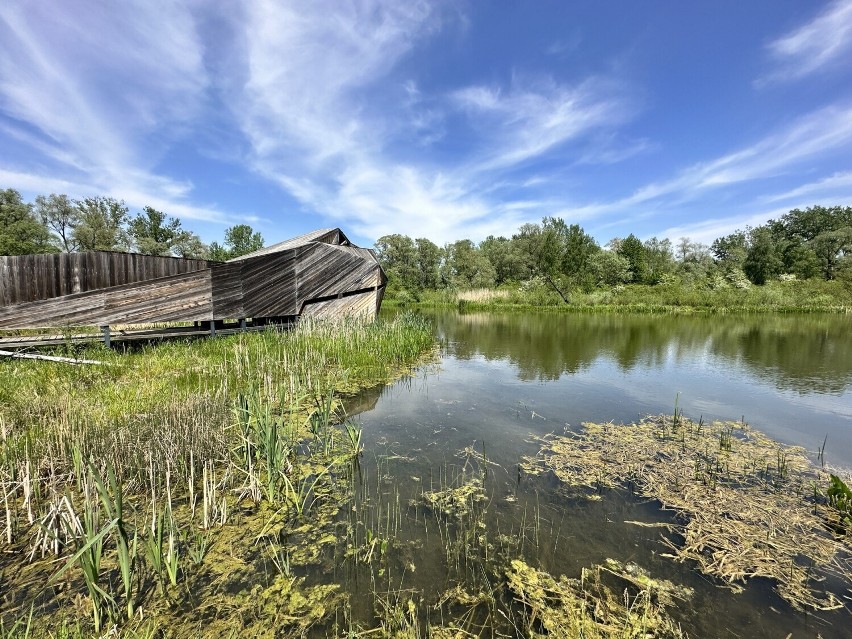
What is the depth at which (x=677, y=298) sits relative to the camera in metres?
34.8

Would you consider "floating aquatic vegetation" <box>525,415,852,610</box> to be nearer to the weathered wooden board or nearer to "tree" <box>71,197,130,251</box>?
the weathered wooden board

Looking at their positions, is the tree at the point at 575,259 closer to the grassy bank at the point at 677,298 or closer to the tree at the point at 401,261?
the grassy bank at the point at 677,298

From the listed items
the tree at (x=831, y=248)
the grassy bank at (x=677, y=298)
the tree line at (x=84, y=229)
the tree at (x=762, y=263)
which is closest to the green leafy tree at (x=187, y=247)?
the tree line at (x=84, y=229)

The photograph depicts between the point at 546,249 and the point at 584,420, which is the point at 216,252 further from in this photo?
the point at 584,420

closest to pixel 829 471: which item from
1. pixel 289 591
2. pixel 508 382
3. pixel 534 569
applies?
pixel 534 569

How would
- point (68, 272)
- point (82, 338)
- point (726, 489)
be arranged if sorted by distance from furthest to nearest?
1. point (68, 272)
2. point (82, 338)
3. point (726, 489)

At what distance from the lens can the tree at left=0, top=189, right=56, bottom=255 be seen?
32438mm

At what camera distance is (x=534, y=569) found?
299 centimetres

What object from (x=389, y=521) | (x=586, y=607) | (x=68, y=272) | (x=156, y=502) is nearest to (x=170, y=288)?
(x=68, y=272)

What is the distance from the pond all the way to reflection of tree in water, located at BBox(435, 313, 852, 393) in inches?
4.1

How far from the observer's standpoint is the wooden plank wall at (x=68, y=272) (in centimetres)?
944

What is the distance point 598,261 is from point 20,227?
2394 inches

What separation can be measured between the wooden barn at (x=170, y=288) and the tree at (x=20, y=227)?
3333 centimetres

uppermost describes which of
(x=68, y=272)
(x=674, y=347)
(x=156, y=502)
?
(x=68, y=272)
